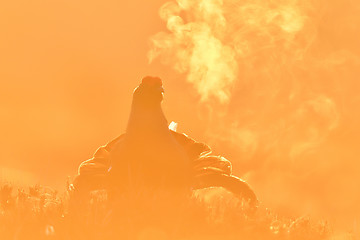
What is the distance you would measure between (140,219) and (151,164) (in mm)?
1820

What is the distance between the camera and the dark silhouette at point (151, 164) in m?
11.5

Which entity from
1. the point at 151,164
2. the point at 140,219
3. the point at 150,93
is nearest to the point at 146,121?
the point at 150,93

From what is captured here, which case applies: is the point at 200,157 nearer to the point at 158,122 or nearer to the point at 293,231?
the point at 158,122

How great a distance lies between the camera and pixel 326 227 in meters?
11.0

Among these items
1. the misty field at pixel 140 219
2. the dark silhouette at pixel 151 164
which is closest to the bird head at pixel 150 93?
→ the dark silhouette at pixel 151 164

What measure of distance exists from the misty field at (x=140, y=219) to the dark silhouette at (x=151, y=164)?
A: 0.56 metres

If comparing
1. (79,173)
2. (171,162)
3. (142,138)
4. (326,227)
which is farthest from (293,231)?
(79,173)

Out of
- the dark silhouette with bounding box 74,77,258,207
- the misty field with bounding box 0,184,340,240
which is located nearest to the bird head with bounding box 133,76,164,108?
the dark silhouette with bounding box 74,77,258,207

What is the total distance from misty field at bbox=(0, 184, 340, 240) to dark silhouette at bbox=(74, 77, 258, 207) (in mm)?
562

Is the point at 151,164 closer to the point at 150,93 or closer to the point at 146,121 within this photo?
the point at 146,121

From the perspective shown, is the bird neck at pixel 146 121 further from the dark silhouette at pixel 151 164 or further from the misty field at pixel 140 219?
the misty field at pixel 140 219

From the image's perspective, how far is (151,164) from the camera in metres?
11.5

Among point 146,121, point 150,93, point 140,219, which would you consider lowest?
point 140,219

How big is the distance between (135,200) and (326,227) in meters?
3.60
